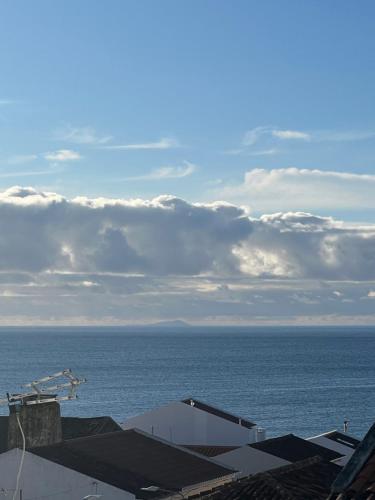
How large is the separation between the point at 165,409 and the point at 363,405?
101 meters

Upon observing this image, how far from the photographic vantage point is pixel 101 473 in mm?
38844

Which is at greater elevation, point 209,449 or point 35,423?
point 35,423

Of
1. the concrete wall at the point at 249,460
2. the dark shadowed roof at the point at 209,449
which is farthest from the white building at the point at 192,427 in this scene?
the concrete wall at the point at 249,460

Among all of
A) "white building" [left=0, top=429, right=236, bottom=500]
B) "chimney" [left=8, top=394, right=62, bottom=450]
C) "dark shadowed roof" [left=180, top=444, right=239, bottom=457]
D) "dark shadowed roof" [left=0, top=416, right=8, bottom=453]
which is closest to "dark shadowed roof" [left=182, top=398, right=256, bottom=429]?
"dark shadowed roof" [left=180, top=444, right=239, bottom=457]

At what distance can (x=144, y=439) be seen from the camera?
46750 mm

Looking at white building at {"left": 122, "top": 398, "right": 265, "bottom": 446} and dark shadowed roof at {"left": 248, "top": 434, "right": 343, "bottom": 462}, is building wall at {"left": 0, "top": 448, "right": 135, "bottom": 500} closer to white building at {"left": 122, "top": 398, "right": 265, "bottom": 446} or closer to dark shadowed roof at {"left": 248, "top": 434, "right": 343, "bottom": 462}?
dark shadowed roof at {"left": 248, "top": 434, "right": 343, "bottom": 462}

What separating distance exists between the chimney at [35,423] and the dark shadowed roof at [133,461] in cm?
123

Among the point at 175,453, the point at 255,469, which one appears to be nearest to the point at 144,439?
the point at 175,453

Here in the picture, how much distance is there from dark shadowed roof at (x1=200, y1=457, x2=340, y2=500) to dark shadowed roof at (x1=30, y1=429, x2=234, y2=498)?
4.73m

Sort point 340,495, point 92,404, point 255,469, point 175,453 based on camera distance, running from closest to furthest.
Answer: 1. point 340,495
2. point 175,453
3. point 255,469
4. point 92,404

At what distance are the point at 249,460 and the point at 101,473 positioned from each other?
43.0 feet

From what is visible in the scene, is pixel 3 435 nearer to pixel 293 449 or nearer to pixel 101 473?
pixel 101 473

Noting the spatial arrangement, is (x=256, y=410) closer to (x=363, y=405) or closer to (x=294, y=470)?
(x=363, y=405)

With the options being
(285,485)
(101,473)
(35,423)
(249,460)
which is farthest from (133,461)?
(249,460)
